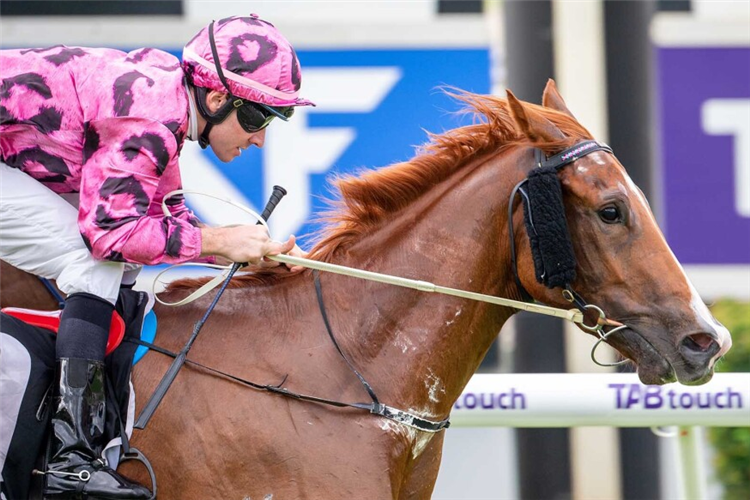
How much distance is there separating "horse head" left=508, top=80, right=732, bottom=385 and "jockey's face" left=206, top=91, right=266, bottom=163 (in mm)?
820

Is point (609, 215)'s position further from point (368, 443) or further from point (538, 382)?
point (538, 382)

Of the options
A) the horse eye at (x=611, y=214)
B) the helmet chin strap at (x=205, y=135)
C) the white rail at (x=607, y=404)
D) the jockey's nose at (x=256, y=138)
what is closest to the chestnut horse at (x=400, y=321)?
the horse eye at (x=611, y=214)

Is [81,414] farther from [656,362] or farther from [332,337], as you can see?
[656,362]

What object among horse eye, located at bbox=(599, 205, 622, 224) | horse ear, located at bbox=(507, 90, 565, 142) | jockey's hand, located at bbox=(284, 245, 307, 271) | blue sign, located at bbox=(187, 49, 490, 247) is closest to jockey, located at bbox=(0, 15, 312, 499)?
jockey's hand, located at bbox=(284, 245, 307, 271)

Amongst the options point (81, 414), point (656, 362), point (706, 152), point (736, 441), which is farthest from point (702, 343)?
point (736, 441)

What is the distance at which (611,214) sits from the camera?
304cm

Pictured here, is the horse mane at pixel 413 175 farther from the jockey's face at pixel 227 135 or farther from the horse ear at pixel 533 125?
the jockey's face at pixel 227 135

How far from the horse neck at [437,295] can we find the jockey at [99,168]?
1.13ft

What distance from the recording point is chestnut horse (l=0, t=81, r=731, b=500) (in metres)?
2.95

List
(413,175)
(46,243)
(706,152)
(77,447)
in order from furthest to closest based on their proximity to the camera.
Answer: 1. (706,152)
2. (413,175)
3. (46,243)
4. (77,447)

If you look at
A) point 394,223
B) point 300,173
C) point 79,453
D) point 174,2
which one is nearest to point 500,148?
point 394,223

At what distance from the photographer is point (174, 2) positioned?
648cm

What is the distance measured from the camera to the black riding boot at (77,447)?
282 centimetres

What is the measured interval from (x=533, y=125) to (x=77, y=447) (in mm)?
1639
